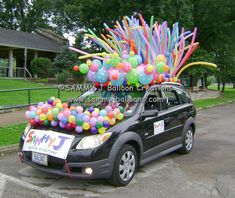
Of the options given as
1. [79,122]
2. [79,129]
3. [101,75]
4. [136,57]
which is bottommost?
[79,129]

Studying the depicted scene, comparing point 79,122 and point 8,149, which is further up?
point 79,122

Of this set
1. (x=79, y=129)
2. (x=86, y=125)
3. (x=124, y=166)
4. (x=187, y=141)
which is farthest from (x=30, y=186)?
(x=187, y=141)

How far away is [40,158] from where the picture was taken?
4.55m

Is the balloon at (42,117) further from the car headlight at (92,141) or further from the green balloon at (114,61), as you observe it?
the green balloon at (114,61)

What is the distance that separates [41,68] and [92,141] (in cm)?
2157

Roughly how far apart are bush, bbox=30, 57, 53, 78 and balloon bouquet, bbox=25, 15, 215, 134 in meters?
18.0

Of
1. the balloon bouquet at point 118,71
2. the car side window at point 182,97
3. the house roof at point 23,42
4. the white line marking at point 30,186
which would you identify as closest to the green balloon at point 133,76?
the balloon bouquet at point 118,71

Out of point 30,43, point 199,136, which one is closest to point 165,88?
point 199,136

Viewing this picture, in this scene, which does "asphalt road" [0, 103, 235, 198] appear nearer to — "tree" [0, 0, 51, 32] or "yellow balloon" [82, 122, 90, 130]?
"yellow balloon" [82, 122, 90, 130]

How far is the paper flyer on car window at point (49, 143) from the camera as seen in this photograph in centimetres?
440

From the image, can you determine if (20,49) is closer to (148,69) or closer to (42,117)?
(42,117)

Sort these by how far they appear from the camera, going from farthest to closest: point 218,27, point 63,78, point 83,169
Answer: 1. point 218,27
2. point 63,78
3. point 83,169

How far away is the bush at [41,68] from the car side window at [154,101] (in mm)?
20245

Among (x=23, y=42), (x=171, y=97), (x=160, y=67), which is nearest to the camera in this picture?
(x=160, y=67)
